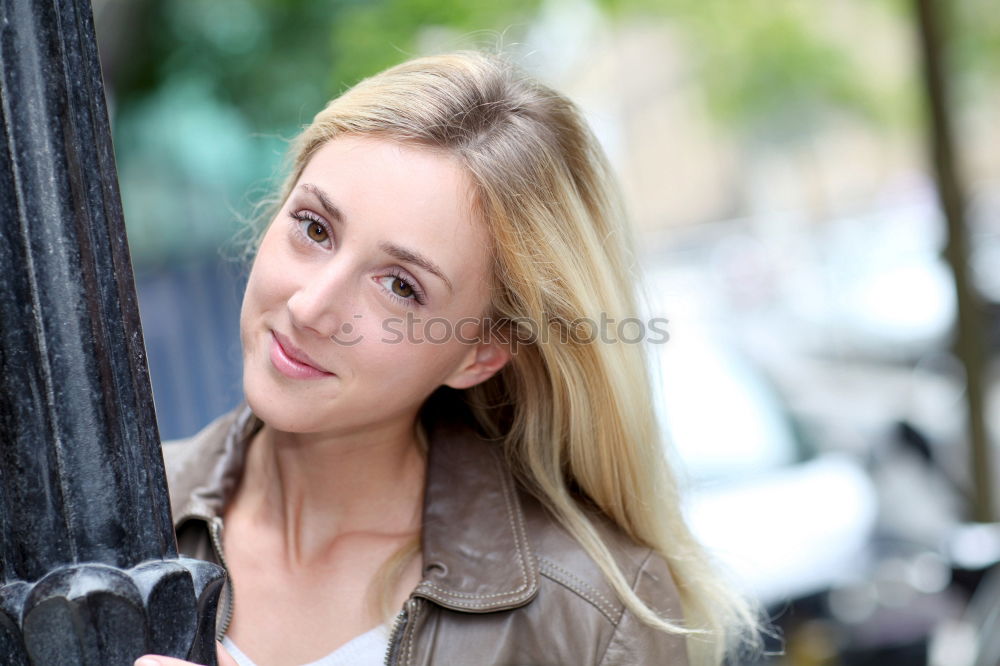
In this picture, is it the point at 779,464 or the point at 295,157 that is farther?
the point at 779,464

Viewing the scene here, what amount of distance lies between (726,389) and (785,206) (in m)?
23.4

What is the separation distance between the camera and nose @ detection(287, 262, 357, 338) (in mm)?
1684

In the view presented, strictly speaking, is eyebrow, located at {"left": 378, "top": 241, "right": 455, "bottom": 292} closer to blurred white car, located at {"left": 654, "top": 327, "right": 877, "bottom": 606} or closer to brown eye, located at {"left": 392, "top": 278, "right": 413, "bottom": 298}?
brown eye, located at {"left": 392, "top": 278, "right": 413, "bottom": 298}

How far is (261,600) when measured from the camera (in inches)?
75.8

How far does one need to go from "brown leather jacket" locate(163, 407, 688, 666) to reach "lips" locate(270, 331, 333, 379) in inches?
14.9

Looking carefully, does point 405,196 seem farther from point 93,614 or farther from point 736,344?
point 736,344

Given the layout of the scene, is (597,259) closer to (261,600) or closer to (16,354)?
(261,600)

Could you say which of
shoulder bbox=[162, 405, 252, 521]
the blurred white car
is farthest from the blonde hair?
the blurred white car

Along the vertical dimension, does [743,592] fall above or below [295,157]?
below

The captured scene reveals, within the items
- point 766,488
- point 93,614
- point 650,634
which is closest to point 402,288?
point 650,634

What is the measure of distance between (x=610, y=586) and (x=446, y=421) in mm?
505

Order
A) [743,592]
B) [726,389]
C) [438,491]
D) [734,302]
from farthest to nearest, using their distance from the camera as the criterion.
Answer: [734,302] < [726,389] < [743,592] < [438,491]

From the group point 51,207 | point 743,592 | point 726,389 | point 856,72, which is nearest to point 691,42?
point 856,72

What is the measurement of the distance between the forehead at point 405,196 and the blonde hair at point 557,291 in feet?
0.10
